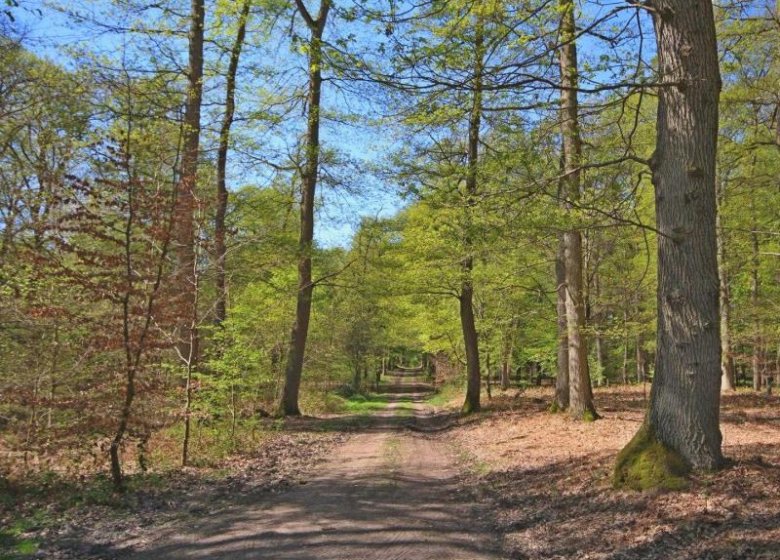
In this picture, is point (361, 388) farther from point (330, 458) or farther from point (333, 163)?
point (330, 458)

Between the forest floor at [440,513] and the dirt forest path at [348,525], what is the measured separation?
2 cm

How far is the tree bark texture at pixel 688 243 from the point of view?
6004 mm

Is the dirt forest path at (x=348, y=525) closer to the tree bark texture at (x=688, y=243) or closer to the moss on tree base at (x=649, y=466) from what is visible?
the moss on tree base at (x=649, y=466)

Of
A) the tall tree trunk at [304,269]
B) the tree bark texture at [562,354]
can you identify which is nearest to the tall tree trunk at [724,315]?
the tree bark texture at [562,354]

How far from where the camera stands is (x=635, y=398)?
1889 centimetres

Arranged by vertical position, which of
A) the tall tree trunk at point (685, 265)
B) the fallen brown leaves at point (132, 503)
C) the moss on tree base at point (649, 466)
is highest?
the tall tree trunk at point (685, 265)

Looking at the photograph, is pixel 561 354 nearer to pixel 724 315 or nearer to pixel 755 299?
pixel 724 315

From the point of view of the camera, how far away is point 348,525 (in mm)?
5941

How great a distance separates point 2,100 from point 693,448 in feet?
32.2

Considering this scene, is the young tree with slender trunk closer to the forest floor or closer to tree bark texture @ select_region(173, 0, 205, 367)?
tree bark texture @ select_region(173, 0, 205, 367)

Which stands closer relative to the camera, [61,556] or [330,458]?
[61,556]

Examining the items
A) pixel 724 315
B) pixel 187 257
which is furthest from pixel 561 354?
pixel 187 257

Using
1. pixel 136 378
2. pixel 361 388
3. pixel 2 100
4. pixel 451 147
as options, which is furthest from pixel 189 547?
pixel 361 388

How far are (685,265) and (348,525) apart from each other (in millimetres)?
4613
